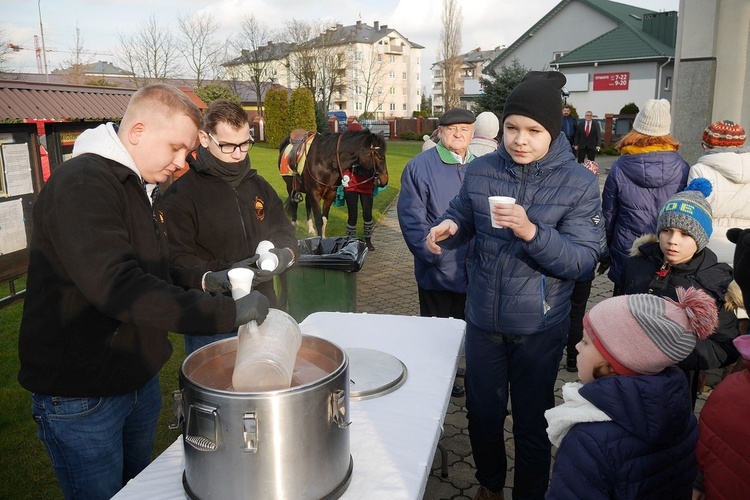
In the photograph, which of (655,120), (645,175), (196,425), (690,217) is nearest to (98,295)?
(196,425)

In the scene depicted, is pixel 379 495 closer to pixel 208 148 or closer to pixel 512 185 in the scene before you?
pixel 512 185

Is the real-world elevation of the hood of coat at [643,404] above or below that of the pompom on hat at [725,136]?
below

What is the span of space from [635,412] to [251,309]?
1.10 meters

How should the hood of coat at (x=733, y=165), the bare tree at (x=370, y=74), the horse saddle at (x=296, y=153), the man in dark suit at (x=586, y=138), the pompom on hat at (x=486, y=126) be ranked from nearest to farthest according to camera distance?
the hood of coat at (x=733, y=165) < the pompom on hat at (x=486, y=126) < the horse saddle at (x=296, y=153) < the man in dark suit at (x=586, y=138) < the bare tree at (x=370, y=74)

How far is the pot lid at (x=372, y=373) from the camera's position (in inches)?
81.7

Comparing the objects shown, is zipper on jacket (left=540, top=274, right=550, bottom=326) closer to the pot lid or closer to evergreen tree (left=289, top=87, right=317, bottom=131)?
the pot lid

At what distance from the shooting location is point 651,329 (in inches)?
65.9

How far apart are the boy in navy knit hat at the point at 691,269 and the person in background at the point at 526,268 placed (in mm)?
856

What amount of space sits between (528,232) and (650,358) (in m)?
0.65

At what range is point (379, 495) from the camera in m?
1.56

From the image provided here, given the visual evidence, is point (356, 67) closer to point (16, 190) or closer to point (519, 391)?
point (16, 190)

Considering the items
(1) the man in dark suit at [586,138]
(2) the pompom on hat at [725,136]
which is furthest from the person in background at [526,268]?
(1) the man in dark suit at [586,138]

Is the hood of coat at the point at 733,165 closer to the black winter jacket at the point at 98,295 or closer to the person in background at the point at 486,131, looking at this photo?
the person in background at the point at 486,131

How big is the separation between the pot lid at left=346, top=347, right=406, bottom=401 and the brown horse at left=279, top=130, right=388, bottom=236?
629 cm
